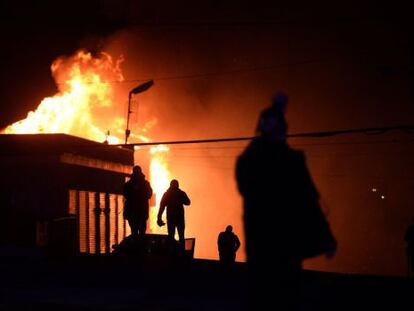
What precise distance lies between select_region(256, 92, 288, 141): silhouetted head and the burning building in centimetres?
2136

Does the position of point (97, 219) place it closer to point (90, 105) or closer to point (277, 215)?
point (90, 105)

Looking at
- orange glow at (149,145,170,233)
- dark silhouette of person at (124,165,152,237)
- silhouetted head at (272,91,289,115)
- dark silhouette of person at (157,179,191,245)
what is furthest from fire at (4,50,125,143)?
silhouetted head at (272,91,289,115)

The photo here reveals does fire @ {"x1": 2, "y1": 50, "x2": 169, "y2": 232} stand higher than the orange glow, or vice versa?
fire @ {"x1": 2, "y1": 50, "x2": 169, "y2": 232}

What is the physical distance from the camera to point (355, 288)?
36.0 feet

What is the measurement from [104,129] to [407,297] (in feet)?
136

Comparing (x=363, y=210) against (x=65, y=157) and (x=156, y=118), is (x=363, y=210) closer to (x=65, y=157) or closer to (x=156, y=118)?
(x=156, y=118)

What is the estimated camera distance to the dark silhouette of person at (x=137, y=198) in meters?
14.7

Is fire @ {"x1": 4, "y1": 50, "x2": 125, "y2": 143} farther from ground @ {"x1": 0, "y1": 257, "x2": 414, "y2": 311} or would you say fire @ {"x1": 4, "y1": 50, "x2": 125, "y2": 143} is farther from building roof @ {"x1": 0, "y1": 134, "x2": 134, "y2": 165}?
ground @ {"x1": 0, "y1": 257, "x2": 414, "y2": 311}

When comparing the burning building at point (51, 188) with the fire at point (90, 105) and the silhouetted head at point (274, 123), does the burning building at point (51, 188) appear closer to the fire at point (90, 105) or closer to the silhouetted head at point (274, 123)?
the fire at point (90, 105)

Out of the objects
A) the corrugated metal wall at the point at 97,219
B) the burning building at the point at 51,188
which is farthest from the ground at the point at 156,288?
the corrugated metal wall at the point at 97,219

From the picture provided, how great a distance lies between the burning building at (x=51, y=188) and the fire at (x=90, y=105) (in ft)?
30.9

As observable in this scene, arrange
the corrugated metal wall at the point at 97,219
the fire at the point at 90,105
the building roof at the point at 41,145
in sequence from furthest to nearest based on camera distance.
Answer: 1. the fire at the point at 90,105
2. the corrugated metal wall at the point at 97,219
3. the building roof at the point at 41,145

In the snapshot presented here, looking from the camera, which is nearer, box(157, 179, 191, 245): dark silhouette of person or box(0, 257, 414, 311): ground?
box(0, 257, 414, 311): ground

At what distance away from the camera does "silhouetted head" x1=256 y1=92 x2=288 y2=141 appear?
491 centimetres
